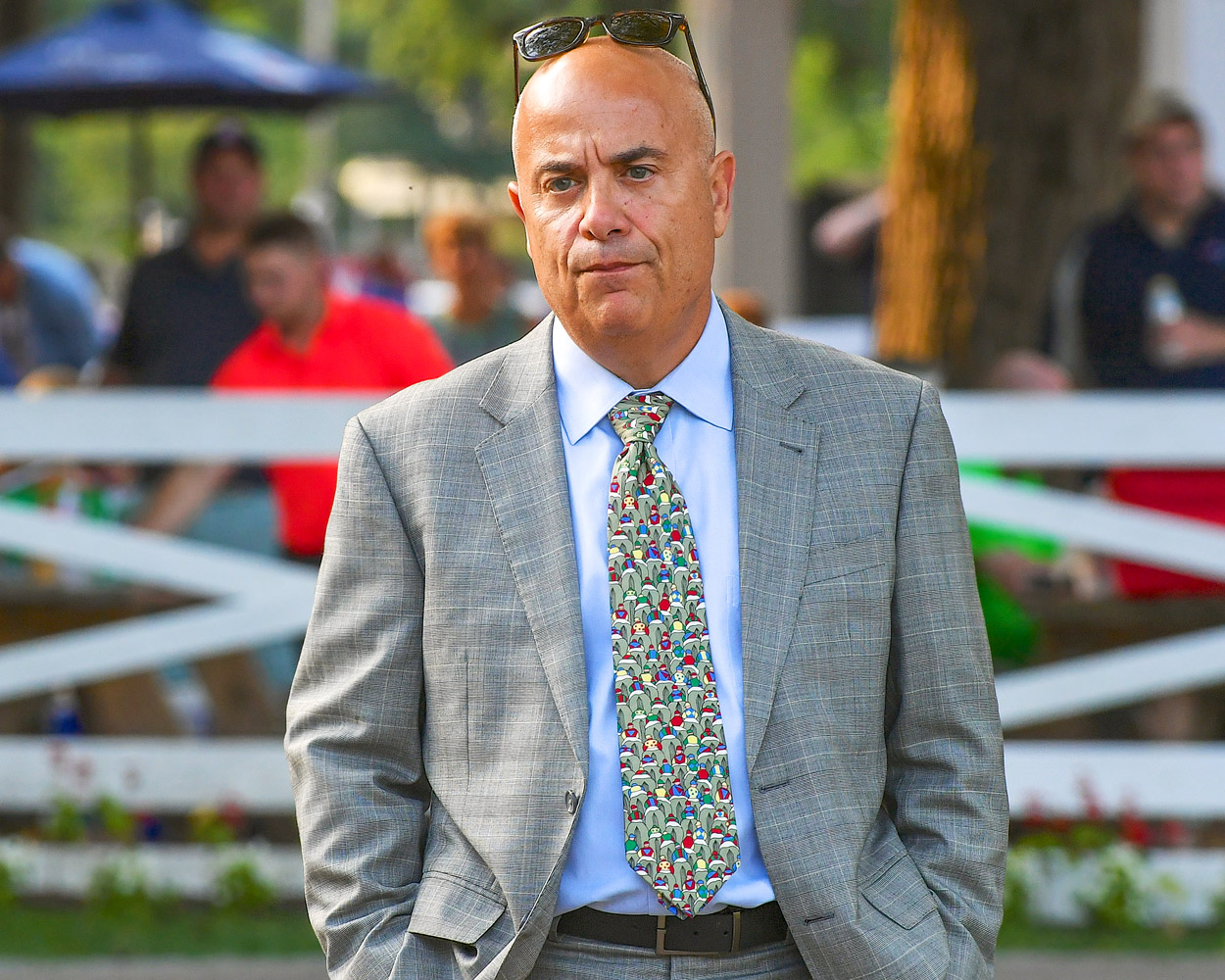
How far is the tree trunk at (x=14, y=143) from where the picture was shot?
1275cm

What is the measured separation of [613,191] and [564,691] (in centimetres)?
59

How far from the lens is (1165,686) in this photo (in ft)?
17.3

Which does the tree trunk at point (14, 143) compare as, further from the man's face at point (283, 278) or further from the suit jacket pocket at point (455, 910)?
the suit jacket pocket at point (455, 910)

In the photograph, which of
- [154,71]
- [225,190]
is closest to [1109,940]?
[225,190]

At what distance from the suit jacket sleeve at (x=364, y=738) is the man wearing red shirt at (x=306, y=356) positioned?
333 centimetres

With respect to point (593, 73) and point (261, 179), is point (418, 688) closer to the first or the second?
point (593, 73)

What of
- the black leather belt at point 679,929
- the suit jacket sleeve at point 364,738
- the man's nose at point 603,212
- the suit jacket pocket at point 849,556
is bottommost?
the black leather belt at point 679,929

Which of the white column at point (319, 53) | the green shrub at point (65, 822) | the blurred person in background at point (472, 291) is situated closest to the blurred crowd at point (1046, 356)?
the green shrub at point (65, 822)

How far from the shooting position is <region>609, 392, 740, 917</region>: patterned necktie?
204 centimetres

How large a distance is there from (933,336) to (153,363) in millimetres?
3333

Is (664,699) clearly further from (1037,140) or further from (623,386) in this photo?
(1037,140)

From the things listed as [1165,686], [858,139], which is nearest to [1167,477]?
[1165,686]

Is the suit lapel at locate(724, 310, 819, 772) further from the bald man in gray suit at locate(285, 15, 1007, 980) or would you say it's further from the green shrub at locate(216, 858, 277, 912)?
the green shrub at locate(216, 858, 277, 912)

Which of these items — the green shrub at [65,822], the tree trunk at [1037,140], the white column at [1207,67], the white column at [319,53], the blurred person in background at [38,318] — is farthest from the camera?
the white column at [319,53]
